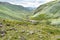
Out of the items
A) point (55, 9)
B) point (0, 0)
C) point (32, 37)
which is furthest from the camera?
point (0, 0)

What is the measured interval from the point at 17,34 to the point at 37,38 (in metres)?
3.03

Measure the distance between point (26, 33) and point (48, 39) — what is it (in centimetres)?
351

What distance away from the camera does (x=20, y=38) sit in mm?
34156

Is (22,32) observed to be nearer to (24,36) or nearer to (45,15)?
(24,36)

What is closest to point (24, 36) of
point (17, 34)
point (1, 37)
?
point (17, 34)

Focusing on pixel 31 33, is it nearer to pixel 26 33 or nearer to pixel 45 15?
pixel 26 33

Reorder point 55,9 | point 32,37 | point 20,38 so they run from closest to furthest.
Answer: point 20,38
point 32,37
point 55,9

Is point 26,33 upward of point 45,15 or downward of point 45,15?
upward

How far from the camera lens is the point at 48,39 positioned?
37531 mm

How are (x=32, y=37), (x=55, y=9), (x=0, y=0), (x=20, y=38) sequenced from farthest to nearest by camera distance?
(x=0, y=0)
(x=55, y=9)
(x=32, y=37)
(x=20, y=38)

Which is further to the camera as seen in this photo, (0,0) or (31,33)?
(0,0)

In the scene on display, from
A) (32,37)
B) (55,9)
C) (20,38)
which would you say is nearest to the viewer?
(20,38)

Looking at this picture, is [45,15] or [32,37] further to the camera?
[45,15]

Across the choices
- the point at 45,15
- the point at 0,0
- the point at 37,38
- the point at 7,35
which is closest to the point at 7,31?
the point at 7,35
